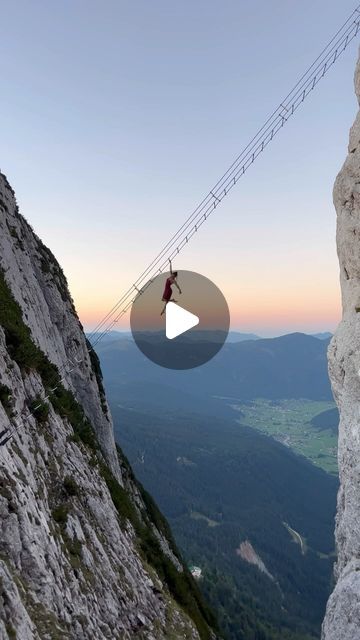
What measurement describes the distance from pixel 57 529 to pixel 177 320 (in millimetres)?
10281

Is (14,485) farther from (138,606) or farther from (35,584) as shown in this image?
A: (138,606)

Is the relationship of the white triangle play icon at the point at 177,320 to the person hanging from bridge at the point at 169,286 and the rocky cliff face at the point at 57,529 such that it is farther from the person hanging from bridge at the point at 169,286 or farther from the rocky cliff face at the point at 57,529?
the rocky cliff face at the point at 57,529

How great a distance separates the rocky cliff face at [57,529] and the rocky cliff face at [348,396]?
325 inches

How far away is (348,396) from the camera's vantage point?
2792 centimetres

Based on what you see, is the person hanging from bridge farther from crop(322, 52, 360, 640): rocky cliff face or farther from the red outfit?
crop(322, 52, 360, 640): rocky cliff face

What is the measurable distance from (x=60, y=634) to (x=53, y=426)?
41.5ft

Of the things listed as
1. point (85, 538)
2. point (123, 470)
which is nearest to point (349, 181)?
point (85, 538)

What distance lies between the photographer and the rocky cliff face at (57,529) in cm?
1484

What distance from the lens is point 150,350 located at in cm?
2875

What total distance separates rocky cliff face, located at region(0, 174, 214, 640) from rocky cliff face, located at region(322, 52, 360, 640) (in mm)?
8246

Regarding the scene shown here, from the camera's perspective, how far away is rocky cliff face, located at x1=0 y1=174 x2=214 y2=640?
1484 centimetres

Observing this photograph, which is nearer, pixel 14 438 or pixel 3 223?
pixel 14 438

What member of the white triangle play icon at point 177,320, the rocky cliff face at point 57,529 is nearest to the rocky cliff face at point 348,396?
the rocky cliff face at point 57,529

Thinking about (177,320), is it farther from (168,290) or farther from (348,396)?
(348,396)
